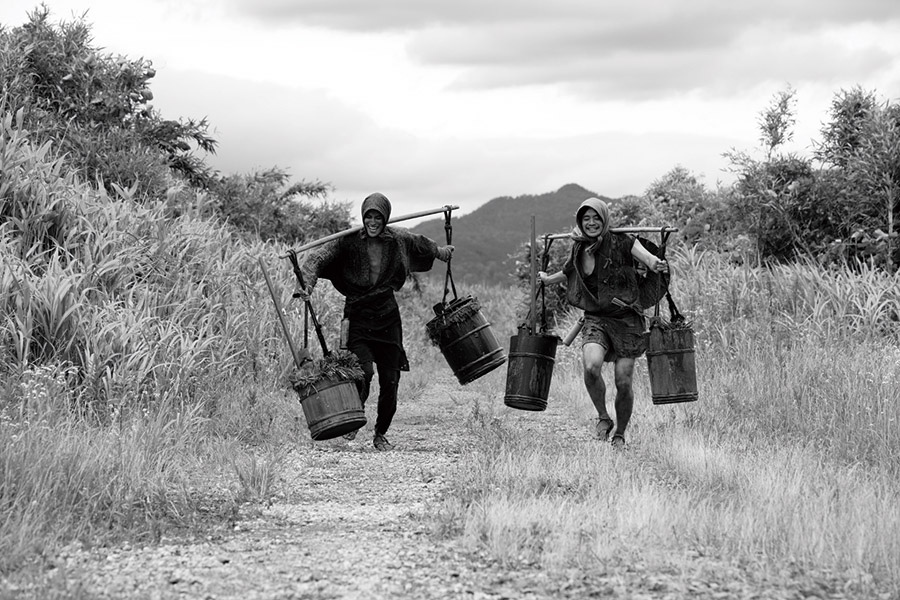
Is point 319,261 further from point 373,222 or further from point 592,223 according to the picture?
point 592,223

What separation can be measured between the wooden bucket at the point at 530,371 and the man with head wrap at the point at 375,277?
0.96 meters

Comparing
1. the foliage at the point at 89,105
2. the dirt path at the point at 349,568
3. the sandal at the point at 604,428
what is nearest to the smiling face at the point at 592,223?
the sandal at the point at 604,428

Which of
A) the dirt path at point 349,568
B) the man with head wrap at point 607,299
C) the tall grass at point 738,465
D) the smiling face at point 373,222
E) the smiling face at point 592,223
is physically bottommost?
the dirt path at point 349,568

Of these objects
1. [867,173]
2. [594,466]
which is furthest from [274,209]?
[594,466]

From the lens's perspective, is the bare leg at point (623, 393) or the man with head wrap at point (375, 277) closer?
the bare leg at point (623, 393)

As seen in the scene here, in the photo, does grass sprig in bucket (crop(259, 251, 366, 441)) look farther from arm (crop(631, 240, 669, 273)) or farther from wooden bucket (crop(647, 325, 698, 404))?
arm (crop(631, 240, 669, 273))

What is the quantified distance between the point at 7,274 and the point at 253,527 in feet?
14.0

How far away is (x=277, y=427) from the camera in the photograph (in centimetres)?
945

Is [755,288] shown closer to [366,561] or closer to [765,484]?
[765,484]

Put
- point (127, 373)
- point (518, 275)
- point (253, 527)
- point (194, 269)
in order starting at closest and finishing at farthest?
point (253, 527)
point (127, 373)
point (194, 269)
point (518, 275)

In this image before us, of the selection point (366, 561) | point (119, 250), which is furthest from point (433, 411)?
point (366, 561)

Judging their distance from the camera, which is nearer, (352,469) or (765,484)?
(765,484)

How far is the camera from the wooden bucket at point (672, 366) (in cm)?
817

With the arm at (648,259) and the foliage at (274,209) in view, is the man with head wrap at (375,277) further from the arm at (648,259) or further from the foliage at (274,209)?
the foliage at (274,209)
